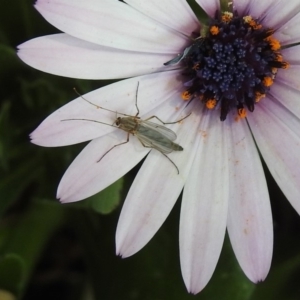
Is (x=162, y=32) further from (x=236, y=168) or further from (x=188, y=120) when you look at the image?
(x=236, y=168)

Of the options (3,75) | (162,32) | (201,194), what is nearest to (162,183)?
(201,194)

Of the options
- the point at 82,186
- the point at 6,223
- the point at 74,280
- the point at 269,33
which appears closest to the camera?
the point at 82,186

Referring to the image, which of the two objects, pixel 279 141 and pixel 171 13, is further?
pixel 279 141

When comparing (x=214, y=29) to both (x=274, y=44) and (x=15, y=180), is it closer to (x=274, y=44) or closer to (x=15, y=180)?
(x=274, y=44)

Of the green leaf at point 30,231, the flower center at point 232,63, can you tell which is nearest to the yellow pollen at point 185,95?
the flower center at point 232,63

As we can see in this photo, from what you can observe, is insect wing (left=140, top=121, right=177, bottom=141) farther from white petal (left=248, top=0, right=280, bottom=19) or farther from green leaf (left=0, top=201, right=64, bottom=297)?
green leaf (left=0, top=201, right=64, bottom=297)

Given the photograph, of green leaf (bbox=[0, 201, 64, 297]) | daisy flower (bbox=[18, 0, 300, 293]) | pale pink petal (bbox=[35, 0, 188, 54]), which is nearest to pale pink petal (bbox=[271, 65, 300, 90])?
daisy flower (bbox=[18, 0, 300, 293])

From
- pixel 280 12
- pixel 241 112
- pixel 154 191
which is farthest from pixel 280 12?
pixel 154 191
